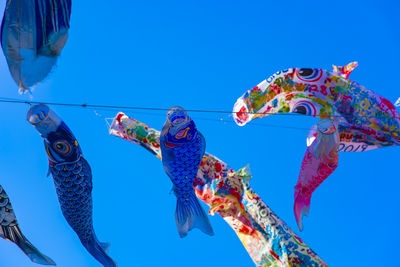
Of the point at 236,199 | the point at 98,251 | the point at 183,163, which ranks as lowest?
the point at 98,251

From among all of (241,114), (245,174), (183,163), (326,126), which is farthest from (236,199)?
(326,126)

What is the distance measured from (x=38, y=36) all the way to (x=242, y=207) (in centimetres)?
308

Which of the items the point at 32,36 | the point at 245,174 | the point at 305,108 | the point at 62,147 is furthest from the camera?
the point at 245,174

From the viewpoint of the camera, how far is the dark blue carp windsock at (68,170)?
3904 millimetres

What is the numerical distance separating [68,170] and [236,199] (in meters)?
2.18

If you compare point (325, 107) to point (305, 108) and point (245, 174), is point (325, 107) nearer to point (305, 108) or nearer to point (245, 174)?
point (305, 108)

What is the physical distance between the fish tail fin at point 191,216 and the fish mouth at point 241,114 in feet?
3.79

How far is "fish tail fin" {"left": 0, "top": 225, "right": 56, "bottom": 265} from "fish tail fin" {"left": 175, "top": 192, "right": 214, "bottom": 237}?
4.14ft

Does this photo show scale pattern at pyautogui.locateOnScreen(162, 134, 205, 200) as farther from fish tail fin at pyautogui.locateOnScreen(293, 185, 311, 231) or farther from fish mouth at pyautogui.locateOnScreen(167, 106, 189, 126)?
fish tail fin at pyautogui.locateOnScreen(293, 185, 311, 231)

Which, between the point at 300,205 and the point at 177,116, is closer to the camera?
the point at 177,116

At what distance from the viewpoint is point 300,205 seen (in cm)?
495

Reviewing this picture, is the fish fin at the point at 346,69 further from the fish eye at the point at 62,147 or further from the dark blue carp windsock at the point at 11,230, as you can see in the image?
the dark blue carp windsock at the point at 11,230

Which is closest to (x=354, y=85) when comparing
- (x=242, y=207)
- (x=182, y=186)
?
(x=242, y=207)

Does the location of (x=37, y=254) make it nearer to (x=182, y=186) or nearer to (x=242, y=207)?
(x=182, y=186)
